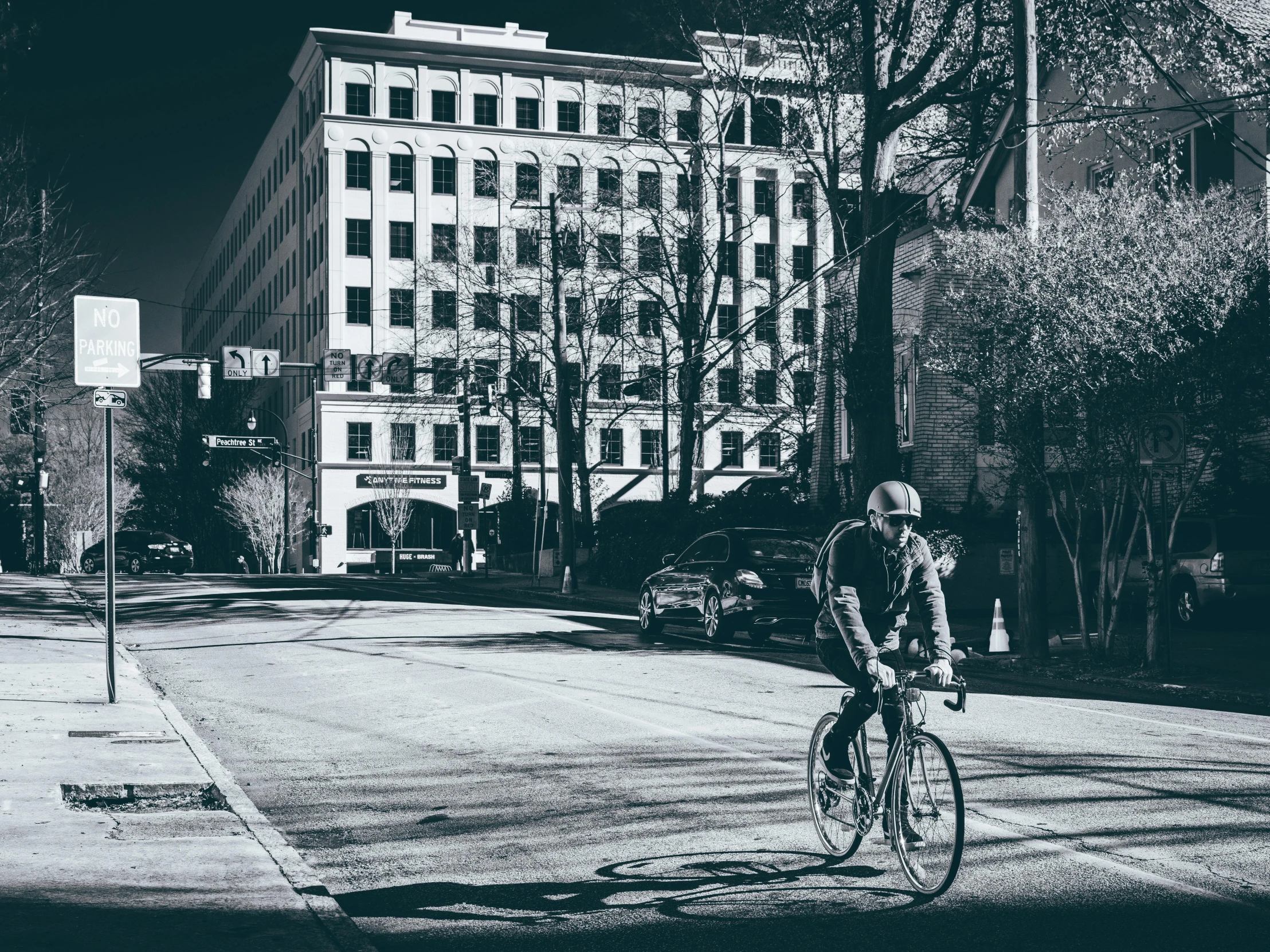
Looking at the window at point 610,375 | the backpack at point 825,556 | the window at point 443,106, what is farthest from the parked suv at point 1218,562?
the window at point 443,106

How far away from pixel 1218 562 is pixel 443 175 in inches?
2268

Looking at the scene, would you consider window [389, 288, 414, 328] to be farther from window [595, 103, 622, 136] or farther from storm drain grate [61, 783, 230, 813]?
storm drain grate [61, 783, 230, 813]

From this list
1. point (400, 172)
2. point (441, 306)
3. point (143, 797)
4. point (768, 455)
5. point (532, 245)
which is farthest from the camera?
point (768, 455)

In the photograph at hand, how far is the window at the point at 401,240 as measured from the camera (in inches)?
2836

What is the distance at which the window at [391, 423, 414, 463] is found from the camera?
70500mm

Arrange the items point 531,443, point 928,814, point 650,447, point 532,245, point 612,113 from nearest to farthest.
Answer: point 928,814 → point 612,113 → point 532,245 → point 531,443 → point 650,447

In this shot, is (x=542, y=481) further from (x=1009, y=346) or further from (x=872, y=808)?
(x=872, y=808)

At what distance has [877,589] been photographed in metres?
6.47

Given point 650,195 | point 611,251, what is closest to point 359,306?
point 611,251

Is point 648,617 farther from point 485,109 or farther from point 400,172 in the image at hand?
point 485,109

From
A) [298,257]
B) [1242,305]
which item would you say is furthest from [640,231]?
[298,257]

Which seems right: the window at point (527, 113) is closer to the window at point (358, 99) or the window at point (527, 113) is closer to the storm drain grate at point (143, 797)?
the window at point (358, 99)

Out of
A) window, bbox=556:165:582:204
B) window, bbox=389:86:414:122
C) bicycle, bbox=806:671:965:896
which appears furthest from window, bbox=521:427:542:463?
bicycle, bbox=806:671:965:896

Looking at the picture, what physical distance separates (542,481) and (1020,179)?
29.5 m
